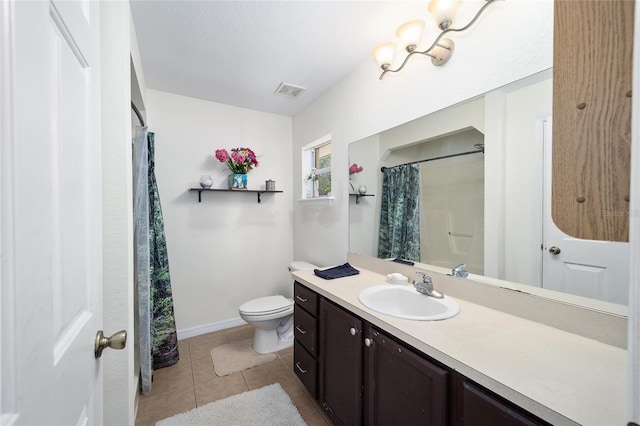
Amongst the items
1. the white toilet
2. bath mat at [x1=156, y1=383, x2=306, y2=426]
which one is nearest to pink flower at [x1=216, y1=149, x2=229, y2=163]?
the white toilet

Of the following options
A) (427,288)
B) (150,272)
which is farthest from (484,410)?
(150,272)

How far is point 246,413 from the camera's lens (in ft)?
5.22

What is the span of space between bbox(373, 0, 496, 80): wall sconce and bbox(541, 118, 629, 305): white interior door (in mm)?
651

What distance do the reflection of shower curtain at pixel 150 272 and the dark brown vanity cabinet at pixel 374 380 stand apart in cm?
107

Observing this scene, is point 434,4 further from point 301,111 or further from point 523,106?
point 301,111

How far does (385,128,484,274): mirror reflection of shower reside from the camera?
1.29 m

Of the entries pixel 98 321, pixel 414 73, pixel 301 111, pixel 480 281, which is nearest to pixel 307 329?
pixel 480 281

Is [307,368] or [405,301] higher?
[405,301]

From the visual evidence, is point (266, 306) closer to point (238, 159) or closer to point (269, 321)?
point (269, 321)

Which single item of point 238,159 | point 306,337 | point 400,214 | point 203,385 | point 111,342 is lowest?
point 203,385

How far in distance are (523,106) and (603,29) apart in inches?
29.0

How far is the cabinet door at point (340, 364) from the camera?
123 cm

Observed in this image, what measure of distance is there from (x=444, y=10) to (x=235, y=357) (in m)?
2.84

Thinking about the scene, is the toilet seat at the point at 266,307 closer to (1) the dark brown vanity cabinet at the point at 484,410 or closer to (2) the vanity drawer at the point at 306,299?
(2) the vanity drawer at the point at 306,299
